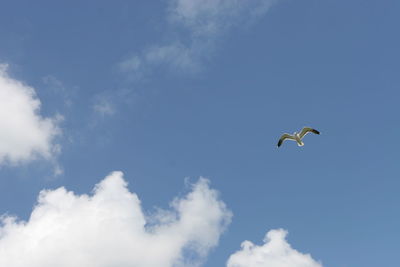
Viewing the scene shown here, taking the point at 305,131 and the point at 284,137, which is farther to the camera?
the point at 284,137

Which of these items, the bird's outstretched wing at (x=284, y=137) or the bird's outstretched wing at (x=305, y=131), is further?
the bird's outstretched wing at (x=284, y=137)

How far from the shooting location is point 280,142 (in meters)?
97.8

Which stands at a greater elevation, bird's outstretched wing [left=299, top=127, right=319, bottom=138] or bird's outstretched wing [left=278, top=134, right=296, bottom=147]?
bird's outstretched wing [left=278, top=134, right=296, bottom=147]

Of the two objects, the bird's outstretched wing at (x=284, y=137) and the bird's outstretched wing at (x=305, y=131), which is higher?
the bird's outstretched wing at (x=284, y=137)

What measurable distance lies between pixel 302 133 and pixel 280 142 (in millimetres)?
5790

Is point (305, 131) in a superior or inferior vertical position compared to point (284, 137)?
inferior

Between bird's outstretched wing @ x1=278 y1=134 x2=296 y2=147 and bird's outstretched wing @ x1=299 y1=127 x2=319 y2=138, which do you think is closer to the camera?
bird's outstretched wing @ x1=299 y1=127 x2=319 y2=138

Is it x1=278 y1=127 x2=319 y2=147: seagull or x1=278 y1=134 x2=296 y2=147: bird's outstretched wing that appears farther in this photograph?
x1=278 y1=134 x2=296 y2=147: bird's outstretched wing

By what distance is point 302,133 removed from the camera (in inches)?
3718

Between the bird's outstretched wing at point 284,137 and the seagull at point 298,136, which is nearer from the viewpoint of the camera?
the seagull at point 298,136
